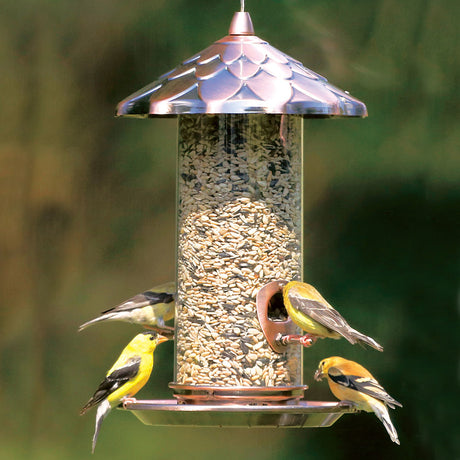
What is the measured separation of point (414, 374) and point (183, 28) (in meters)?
3.11

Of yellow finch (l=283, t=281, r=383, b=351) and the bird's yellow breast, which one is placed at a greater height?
yellow finch (l=283, t=281, r=383, b=351)

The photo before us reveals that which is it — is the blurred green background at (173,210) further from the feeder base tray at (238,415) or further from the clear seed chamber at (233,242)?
the feeder base tray at (238,415)

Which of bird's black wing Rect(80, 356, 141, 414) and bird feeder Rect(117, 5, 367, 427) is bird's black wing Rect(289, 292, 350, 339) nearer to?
bird feeder Rect(117, 5, 367, 427)

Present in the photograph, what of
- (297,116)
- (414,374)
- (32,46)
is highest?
(32,46)

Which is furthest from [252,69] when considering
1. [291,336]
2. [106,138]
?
[106,138]

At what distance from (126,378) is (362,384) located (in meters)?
1.10

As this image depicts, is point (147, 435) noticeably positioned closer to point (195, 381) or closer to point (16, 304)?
point (16, 304)

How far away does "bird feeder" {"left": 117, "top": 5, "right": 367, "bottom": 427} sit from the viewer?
5914mm

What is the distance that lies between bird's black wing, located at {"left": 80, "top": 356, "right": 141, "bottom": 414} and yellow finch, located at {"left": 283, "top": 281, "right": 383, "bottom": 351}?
92 cm

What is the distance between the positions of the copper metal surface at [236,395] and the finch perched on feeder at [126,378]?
491 millimetres

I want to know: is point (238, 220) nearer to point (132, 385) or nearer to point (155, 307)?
point (155, 307)

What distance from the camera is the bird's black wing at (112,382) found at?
6.52m

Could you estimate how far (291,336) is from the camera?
20.1 ft

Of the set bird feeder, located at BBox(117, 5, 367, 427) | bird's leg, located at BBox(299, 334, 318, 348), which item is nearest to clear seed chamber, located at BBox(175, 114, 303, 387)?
bird feeder, located at BBox(117, 5, 367, 427)
